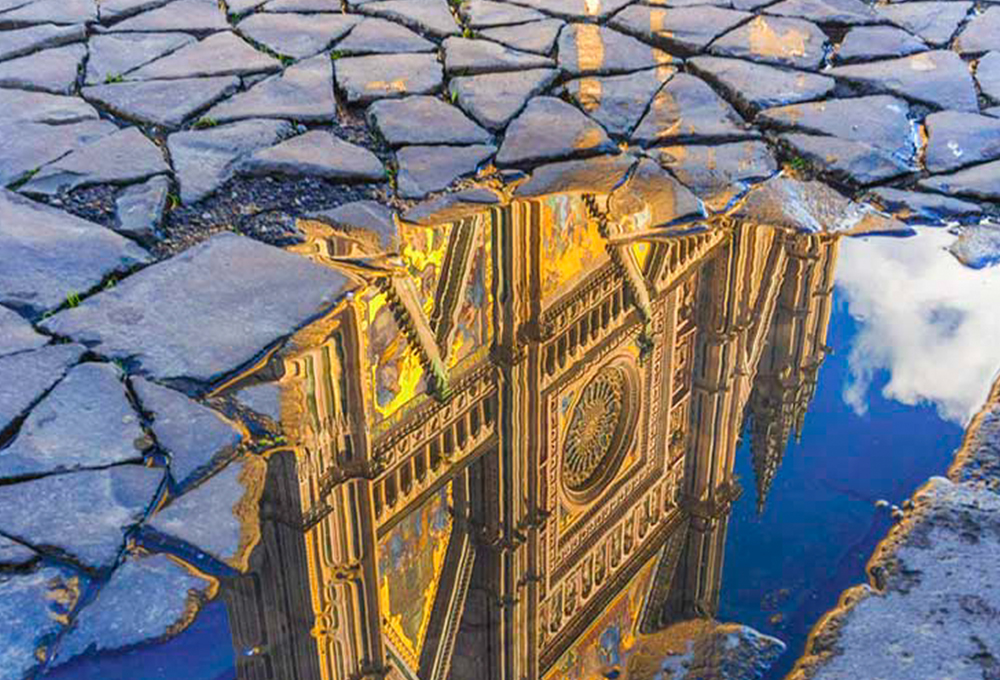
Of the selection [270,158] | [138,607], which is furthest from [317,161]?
[138,607]

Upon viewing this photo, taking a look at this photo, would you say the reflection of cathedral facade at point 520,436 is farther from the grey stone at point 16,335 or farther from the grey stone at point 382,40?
the grey stone at point 382,40

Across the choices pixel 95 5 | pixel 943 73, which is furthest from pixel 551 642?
pixel 95 5

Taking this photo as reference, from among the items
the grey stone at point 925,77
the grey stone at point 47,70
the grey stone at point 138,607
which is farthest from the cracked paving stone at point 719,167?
the grey stone at point 47,70

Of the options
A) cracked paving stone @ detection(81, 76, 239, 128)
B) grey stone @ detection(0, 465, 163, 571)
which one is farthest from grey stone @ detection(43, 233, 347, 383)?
cracked paving stone @ detection(81, 76, 239, 128)

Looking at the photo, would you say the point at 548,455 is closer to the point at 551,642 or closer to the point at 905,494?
the point at 551,642

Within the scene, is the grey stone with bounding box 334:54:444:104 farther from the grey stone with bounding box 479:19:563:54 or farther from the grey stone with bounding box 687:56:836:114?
the grey stone with bounding box 687:56:836:114
